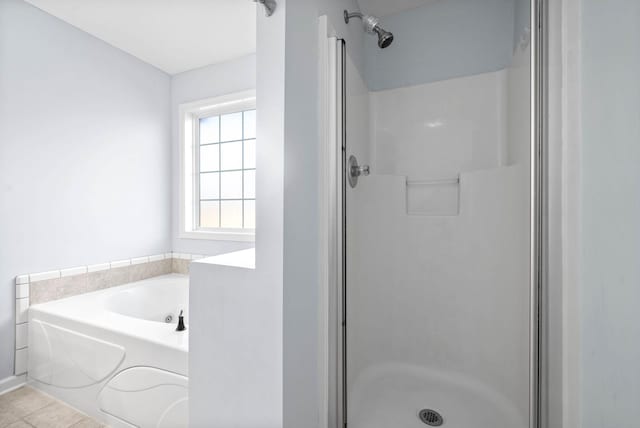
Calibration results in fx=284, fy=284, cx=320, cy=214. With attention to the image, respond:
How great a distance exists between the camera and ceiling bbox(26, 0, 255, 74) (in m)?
1.77

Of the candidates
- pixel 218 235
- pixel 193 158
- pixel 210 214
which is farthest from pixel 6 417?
pixel 193 158

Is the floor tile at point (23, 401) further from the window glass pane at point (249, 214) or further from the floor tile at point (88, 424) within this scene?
the window glass pane at point (249, 214)

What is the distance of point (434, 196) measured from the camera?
1.75 m

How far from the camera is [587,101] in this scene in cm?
75

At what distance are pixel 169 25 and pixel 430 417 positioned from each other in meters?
2.85

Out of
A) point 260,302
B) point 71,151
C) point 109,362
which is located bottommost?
point 109,362

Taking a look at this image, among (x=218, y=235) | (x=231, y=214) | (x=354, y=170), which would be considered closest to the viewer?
(x=354, y=170)

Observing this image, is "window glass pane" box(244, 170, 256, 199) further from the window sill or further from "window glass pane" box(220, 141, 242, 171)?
the window sill

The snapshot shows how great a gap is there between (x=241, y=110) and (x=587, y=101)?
231 cm

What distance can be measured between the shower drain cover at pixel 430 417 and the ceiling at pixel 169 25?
2537 millimetres

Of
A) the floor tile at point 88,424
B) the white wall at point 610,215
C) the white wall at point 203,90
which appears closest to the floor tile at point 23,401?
the floor tile at point 88,424

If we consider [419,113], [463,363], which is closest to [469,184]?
[419,113]

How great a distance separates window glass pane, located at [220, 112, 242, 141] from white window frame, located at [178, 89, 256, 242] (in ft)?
0.16

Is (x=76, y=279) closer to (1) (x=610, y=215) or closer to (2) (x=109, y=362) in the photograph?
(2) (x=109, y=362)
